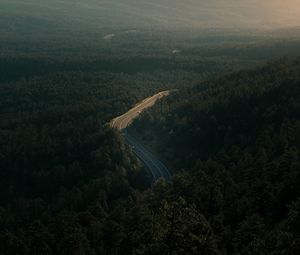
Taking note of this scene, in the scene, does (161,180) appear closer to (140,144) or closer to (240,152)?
(240,152)

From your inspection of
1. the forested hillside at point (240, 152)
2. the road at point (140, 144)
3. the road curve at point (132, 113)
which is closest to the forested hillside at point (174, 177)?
the forested hillside at point (240, 152)

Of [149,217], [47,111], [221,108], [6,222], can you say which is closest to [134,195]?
[6,222]

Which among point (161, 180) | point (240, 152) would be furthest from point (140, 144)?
point (161, 180)

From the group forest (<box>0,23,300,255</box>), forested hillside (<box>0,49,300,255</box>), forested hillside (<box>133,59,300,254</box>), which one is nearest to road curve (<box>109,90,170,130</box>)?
forest (<box>0,23,300,255</box>)

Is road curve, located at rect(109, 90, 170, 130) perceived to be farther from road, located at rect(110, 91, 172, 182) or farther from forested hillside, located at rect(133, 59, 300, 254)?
forested hillside, located at rect(133, 59, 300, 254)

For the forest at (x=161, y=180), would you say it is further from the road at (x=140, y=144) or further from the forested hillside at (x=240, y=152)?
the road at (x=140, y=144)
